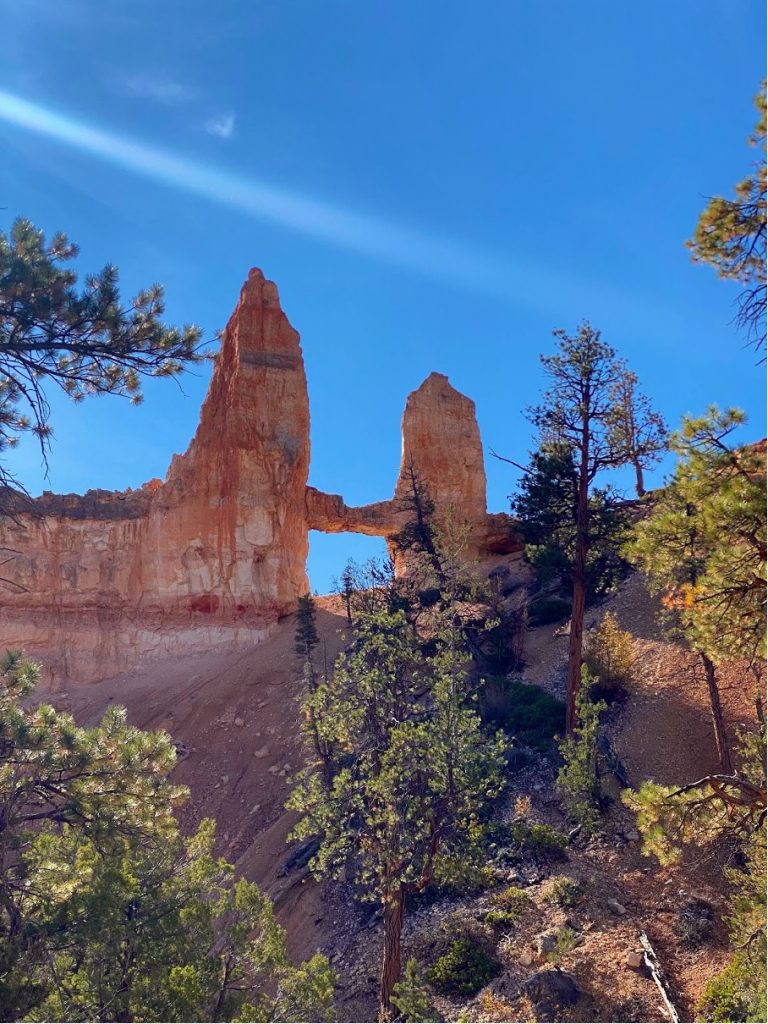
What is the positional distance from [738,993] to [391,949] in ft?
15.4

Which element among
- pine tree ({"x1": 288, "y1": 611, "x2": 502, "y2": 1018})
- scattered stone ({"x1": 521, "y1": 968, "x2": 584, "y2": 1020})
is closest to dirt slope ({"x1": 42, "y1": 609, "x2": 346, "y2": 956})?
pine tree ({"x1": 288, "y1": 611, "x2": 502, "y2": 1018})

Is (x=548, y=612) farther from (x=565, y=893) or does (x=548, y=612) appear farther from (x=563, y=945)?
(x=563, y=945)

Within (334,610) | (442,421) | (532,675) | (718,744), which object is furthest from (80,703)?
(718,744)

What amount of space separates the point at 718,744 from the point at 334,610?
2065 cm

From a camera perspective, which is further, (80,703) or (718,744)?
(80,703)

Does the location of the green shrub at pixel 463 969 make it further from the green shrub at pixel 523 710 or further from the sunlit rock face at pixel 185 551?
the sunlit rock face at pixel 185 551

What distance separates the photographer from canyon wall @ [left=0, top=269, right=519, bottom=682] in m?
34.7

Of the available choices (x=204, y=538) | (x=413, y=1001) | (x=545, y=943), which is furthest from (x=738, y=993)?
(x=204, y=538)

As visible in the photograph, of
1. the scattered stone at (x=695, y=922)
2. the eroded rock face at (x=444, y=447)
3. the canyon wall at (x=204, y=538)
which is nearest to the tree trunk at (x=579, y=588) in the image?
the scattered stone at (x=695, y=922)

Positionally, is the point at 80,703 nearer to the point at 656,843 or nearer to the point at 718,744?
the point at 718,744

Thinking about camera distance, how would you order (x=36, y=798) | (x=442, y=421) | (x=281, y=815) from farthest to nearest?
(x=442, y=421) < (x=281, y=815) < (x=36, y=798)

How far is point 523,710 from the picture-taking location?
21.8 meters

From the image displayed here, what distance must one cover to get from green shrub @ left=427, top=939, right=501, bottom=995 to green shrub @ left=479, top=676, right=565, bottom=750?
688 centimetres

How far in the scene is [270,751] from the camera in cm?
2547
